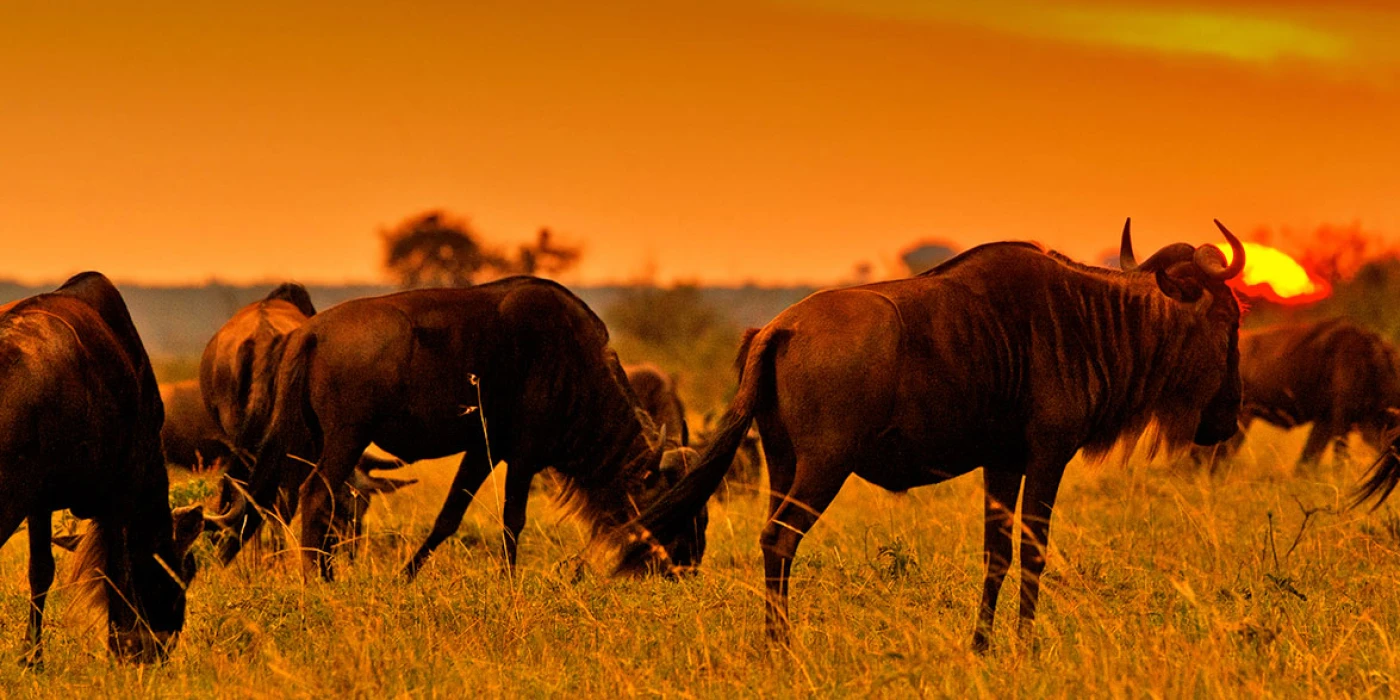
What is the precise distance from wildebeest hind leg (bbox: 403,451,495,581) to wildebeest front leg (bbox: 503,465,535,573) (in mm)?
153

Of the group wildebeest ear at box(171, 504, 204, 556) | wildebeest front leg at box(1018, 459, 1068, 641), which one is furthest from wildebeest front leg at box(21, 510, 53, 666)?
wildebeest front leg at box(1018, 459, 1068, 641)

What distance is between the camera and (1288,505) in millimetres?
10773

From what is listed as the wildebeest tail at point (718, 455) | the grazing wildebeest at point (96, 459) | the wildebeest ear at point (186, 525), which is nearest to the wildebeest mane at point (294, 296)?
the grazing wildebeest at point (96, 459)

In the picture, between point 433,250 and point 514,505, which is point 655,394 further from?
point 433,250

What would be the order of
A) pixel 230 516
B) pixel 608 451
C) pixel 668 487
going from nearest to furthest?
pixel 230 516 → pixel 668 487 → pixel 608 451

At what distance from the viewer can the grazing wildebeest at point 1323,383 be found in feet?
45.3

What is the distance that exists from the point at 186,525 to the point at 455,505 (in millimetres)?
2261

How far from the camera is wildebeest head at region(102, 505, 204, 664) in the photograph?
585 centimetres

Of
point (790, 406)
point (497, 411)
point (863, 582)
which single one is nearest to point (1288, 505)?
point (863, 582)

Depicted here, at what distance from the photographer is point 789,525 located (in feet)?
18.7

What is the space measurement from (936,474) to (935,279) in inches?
29.0

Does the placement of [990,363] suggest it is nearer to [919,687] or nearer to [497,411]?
[919,687]

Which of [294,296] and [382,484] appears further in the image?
[294,296]

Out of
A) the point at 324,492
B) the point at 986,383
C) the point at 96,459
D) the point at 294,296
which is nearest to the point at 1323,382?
the point at 294,296
